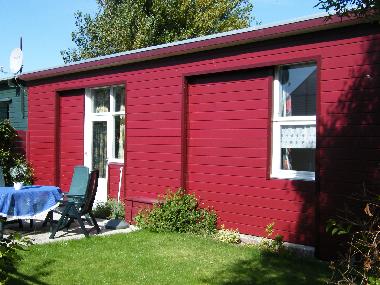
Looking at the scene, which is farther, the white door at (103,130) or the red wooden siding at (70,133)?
the red wooden siding at (70,133)

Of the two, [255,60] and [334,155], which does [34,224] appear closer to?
[255,60]

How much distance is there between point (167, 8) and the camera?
25.8 meters

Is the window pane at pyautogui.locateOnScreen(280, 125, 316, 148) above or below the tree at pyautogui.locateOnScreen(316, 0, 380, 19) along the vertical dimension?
below

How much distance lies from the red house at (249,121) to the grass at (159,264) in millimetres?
869

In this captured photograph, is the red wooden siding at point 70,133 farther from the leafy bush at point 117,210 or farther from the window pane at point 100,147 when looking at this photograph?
the leafy bush at point 117,210

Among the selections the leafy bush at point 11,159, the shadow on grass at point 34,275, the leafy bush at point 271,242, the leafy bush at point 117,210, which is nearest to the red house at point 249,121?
the leafy bush at point 271,242

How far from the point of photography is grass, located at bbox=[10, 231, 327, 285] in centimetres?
538

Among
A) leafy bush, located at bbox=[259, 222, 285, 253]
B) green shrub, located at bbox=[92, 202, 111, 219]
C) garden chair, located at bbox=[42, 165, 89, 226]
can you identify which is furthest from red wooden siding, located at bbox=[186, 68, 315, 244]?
green shrub, located at bbox=[92, 202, 111, 219]

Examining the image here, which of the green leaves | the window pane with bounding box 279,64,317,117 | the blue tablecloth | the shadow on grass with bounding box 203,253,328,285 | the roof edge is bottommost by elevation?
the shadow on grass with bounding box 203,253,328,285

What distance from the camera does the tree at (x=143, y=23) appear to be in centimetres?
2489

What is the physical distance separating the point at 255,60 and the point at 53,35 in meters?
23.0

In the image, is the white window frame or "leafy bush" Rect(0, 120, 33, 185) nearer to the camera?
the white window frame

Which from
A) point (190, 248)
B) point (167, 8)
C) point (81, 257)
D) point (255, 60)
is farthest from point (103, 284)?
point (167, 8)

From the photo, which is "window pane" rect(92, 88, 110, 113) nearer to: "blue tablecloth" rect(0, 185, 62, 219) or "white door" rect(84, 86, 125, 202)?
"white door" rect(84, 86, 125, 202)
